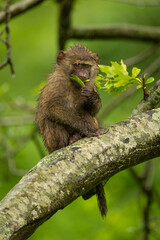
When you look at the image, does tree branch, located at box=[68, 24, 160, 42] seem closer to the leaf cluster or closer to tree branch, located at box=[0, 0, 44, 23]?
tree branch, located at box=[0, 0, 44, 23]

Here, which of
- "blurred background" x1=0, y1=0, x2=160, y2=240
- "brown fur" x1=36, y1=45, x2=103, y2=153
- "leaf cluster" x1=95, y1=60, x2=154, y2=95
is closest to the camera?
"leaf cluster" x1=95, y1=60, x2=154, y2=95

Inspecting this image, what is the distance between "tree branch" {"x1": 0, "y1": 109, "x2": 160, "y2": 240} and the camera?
310 centimetres

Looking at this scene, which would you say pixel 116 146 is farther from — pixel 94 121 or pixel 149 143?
pixel 94 121

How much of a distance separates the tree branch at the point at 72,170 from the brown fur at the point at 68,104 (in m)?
0.95

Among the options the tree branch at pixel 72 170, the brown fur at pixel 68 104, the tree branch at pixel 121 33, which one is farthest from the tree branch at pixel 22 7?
the tree branch at pixel 72 170

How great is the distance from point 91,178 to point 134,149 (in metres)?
0.47

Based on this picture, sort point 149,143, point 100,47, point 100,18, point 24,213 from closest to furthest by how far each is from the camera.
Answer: point 24,213
point 149,143
point 100,47
point 100,18

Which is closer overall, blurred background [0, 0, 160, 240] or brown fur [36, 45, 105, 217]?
brown fur [36, 45, 105, 217]

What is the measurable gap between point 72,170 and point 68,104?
1.86m

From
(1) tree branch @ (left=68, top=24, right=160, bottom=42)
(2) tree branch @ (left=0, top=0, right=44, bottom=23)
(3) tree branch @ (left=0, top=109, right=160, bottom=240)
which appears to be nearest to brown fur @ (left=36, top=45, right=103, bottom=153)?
(3) tree branch @ (left=0, top=109, right=160, bottom=240)

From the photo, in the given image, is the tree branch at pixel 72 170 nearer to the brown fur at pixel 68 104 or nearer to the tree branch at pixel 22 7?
the brown fur at pixel 68 104

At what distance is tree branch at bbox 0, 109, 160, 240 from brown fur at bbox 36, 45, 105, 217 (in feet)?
3.12

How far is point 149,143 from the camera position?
3.85 meters

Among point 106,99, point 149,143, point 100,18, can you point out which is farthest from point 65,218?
point 100,18
